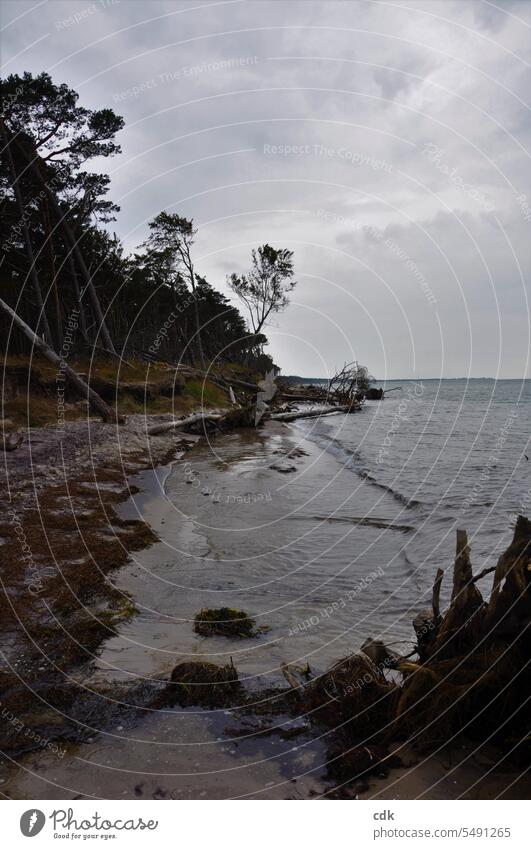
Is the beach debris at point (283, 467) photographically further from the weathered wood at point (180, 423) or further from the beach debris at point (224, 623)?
the beach debris at point (224, 623)

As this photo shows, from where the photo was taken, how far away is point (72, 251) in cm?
2973

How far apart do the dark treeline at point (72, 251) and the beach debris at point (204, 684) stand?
15951mm

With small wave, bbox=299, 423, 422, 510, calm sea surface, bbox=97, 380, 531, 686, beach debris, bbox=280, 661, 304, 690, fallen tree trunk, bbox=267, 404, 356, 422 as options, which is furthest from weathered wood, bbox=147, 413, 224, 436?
beach debris, bbox=280, 661, 304, 690

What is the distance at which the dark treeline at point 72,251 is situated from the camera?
73.7ft

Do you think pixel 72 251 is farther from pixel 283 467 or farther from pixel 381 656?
pixel 381 656

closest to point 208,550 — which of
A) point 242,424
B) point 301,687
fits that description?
point 301,687

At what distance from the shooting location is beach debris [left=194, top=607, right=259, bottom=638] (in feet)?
16.9

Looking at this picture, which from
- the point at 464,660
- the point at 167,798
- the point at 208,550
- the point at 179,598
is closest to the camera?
the point at 167,798

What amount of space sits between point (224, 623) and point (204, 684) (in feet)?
4.00

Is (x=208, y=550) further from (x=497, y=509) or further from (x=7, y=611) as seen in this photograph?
(x=497, y=509)

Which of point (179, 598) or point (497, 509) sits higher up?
point (497, 509)

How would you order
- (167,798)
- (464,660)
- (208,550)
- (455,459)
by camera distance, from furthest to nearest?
(455,459), (208,550), (464,660), (167,798)
